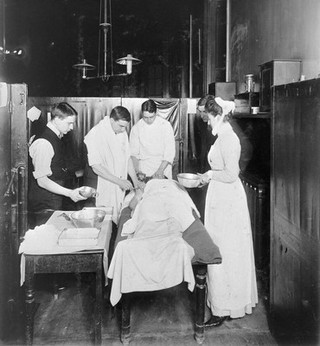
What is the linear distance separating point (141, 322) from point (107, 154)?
186 centimetres

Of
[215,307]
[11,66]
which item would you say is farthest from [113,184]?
[11,66]

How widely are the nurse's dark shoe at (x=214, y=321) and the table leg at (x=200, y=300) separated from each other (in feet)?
0.75

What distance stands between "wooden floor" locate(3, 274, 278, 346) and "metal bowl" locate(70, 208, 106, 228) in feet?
2.59

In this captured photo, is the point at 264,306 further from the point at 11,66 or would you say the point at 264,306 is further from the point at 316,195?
the point at 11,66

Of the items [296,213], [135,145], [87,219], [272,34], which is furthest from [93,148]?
[272,34]

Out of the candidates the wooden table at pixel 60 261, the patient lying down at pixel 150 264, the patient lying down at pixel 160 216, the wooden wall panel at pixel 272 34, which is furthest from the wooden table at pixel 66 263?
the wooden wall panel at pixel 272 34

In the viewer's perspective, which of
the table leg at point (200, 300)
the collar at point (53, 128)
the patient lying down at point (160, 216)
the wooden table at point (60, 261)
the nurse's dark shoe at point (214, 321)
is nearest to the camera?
the wooden table at point (60, 261)

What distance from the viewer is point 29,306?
2551 millimetres

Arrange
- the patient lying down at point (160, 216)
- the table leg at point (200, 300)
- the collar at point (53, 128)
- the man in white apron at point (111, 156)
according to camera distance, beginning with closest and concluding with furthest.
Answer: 1. the table leg at point (200, 300)
2. the patient lying down at point (160, 216)
3. the collar at point (53, 128)
4. the man in white apron at point (111, 156)

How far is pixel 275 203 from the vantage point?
280cm

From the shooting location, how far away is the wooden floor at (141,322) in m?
2.85

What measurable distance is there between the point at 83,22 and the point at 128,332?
25.5 feet

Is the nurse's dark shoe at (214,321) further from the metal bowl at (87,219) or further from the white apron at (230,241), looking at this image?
the metal bowl at (87,219)

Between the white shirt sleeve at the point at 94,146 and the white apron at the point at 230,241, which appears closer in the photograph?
the white apron at the point at 230,241
